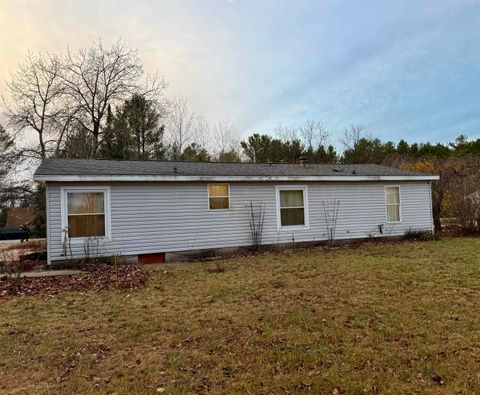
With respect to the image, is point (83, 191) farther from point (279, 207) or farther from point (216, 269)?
point (279, 207)

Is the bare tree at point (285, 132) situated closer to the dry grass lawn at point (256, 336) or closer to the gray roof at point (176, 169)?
the gray roof at point (176, 169)

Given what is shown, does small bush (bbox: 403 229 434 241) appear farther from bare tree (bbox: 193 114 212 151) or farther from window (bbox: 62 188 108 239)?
bare tree (bbox: 193 114 212 151)

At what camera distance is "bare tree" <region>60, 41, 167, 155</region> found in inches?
1046

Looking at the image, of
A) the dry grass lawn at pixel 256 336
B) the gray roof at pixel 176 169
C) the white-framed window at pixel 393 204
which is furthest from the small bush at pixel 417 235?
the dry grass lawn at pixel 256 336

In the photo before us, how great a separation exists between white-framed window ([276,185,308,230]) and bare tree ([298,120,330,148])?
1924 centimetres

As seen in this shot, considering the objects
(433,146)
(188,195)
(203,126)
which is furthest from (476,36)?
(433,146)

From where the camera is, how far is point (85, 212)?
10023mm

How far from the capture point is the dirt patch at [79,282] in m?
7.17

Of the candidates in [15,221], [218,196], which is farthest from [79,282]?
[15,221]

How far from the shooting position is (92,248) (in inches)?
393

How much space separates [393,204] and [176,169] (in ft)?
26.7

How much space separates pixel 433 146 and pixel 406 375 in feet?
123

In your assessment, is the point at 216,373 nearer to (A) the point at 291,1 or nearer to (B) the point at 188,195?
(B) the point at 188,195

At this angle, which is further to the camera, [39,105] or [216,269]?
[39,105]
